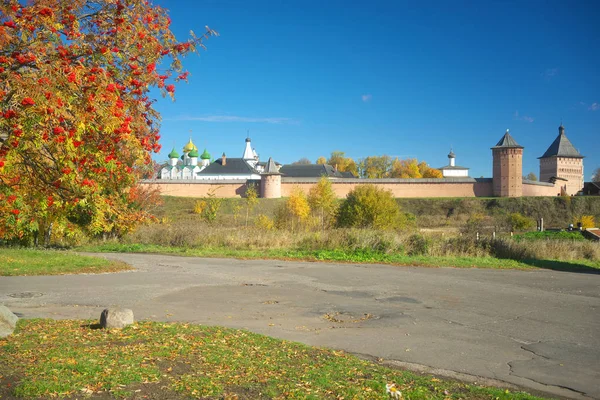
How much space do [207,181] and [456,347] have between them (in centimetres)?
6234

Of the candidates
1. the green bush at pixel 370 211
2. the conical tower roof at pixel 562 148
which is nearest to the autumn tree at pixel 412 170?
the conical tower roof at pixel 562 148

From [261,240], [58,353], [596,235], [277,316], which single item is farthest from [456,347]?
[596,235]

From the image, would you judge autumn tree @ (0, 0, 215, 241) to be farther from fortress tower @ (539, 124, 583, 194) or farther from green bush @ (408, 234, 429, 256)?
fortress tower @ (539, 124, 583, 194)

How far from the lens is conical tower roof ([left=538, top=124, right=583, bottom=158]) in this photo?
77.2m

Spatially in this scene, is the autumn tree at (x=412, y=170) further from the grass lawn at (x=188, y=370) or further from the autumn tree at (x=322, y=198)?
the grass lawn at (x=188, y=370)

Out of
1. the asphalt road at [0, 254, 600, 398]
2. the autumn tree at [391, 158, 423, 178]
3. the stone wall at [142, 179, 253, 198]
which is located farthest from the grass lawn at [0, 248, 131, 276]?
the autumn tree at [391, 158, 423, 178]

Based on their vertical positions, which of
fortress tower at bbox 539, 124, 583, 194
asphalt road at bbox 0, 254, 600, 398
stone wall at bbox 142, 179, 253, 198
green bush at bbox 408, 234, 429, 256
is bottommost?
asphalt road at bbox 0, 254, 600, 398

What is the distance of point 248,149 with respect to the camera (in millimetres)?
103625

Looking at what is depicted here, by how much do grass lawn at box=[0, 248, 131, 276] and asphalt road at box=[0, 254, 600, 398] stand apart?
83 centimetres

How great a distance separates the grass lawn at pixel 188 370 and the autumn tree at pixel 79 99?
1410 mm

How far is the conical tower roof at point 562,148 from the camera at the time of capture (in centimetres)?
7725

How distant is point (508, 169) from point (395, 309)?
57451 millimetres

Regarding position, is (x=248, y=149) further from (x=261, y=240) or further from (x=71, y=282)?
(x=71, y=282)

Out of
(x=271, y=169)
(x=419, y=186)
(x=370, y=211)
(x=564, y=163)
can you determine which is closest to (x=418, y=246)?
(x=370, y=211)
